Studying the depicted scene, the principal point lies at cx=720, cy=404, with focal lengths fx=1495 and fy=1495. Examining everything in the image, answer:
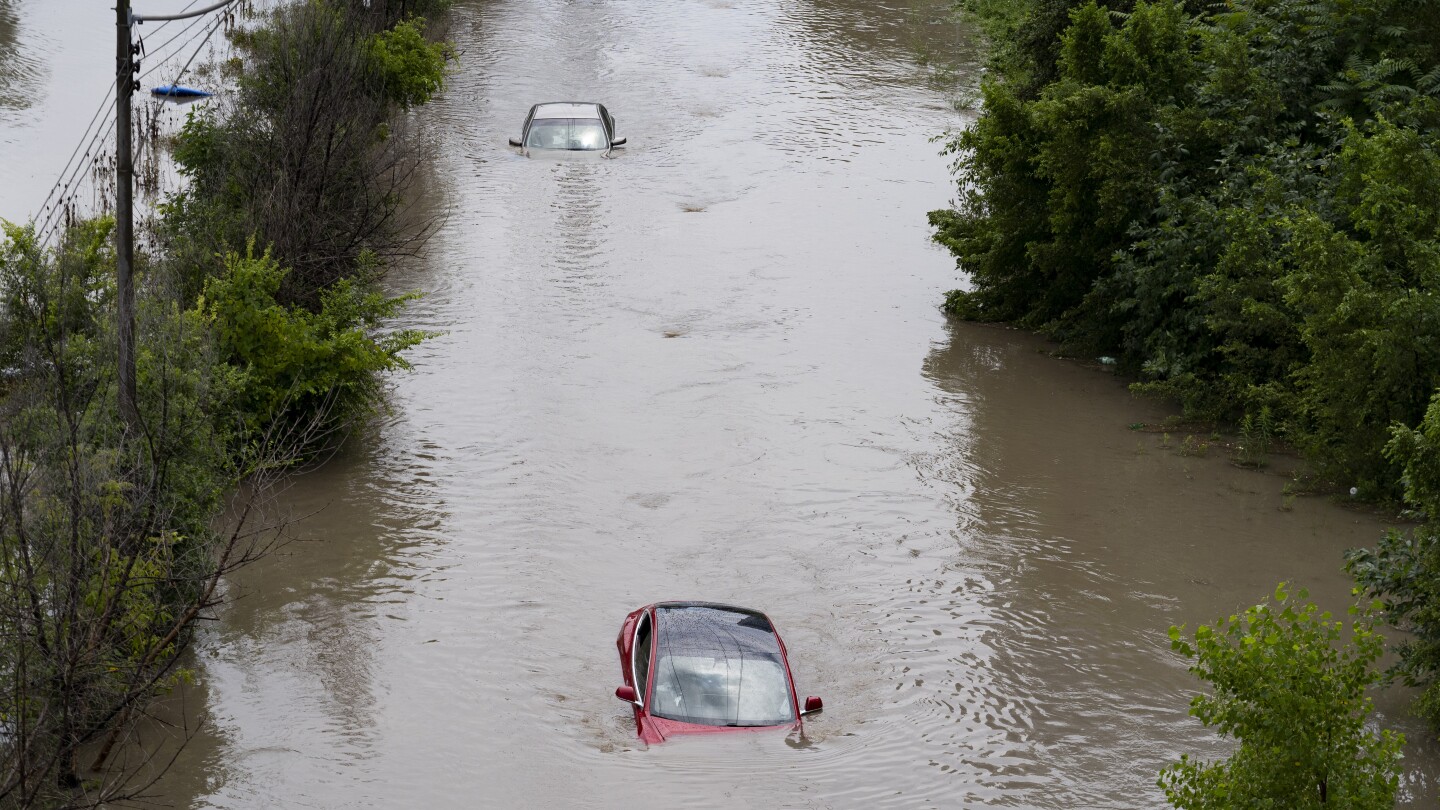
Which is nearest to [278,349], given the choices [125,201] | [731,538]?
[125,201]

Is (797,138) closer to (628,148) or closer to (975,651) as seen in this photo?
(628,148)

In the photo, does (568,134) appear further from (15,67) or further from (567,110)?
(15,67)

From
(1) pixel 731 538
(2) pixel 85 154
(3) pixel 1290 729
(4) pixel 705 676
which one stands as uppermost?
(2) pixel 85 154

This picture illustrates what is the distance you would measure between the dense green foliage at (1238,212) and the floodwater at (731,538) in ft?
3.39

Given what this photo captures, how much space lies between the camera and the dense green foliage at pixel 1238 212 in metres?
17.3

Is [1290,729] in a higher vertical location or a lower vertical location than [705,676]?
higher

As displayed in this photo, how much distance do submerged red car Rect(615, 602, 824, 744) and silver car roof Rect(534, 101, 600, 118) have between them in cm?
1989

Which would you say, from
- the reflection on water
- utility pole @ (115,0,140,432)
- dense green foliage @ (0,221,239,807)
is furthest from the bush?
the reflection on water

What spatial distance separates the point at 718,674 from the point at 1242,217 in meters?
10.7

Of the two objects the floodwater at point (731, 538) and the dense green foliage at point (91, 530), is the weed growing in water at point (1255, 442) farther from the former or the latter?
the dense green foliage at point (91, 530)

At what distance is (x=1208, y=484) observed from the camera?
1819cm

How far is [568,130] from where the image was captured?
30.8 metres

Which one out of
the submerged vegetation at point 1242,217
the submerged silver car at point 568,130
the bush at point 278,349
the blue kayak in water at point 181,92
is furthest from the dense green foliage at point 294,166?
the submerged vegetation at point 1242,217

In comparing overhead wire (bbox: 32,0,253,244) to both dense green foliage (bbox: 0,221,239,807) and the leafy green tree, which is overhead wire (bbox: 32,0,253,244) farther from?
the leafy green tree
